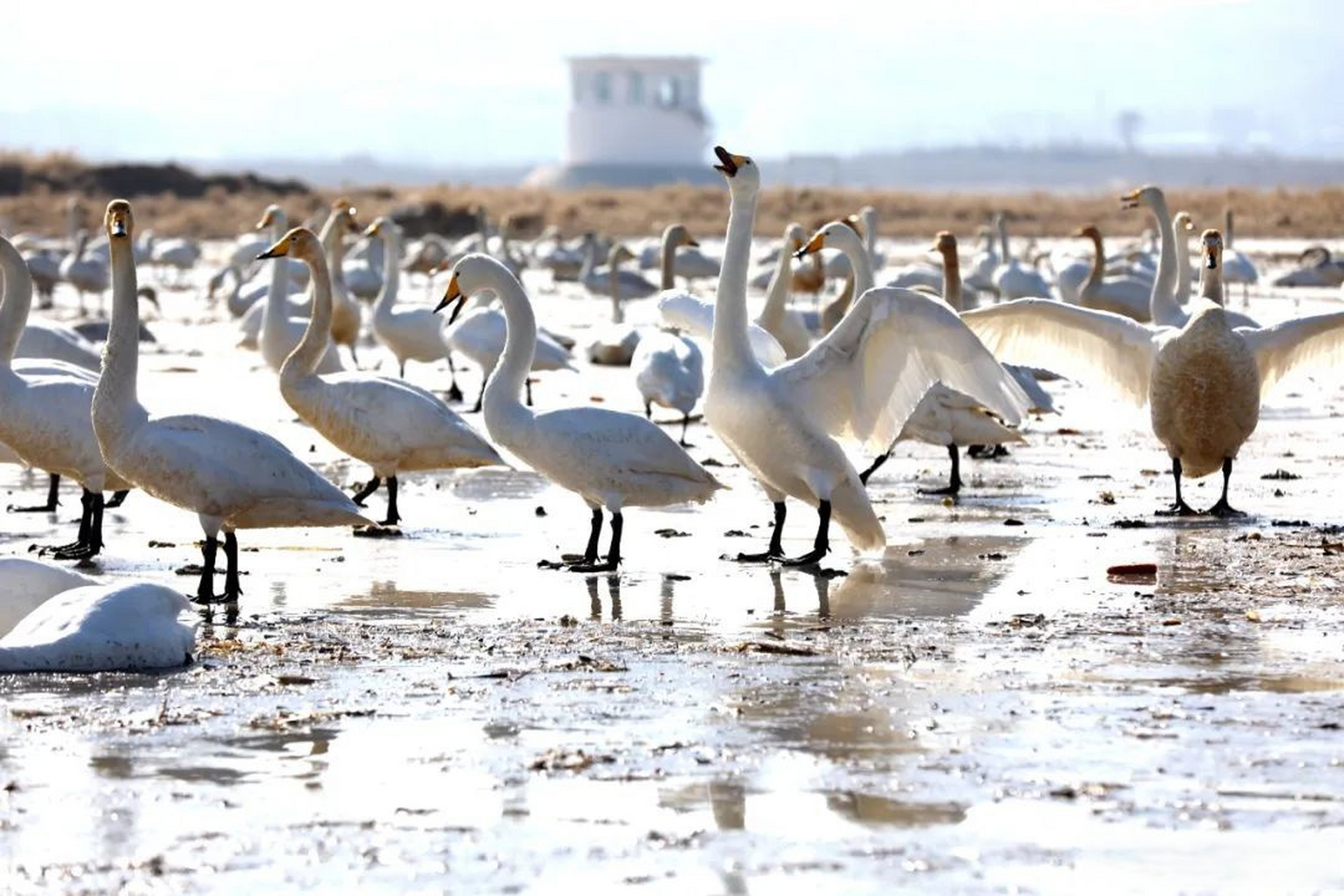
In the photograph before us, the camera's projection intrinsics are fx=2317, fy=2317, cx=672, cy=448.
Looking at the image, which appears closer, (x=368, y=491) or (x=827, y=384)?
(x=827, y=384)

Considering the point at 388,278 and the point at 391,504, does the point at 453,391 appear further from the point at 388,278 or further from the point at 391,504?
the point at 391,504

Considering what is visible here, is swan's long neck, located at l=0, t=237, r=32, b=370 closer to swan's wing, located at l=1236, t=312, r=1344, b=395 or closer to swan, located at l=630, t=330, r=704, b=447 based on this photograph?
swan, located at l=630, t=330, r=704, b=447

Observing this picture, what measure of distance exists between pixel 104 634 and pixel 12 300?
4.29 meters

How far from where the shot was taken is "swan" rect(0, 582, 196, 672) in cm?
731

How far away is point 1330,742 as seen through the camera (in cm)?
641

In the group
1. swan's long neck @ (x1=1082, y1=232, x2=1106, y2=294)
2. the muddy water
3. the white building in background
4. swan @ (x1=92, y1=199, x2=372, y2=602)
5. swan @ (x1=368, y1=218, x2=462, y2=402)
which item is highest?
the white building in background

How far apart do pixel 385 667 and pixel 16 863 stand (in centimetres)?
240

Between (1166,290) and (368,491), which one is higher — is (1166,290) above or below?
above

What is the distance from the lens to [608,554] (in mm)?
10078

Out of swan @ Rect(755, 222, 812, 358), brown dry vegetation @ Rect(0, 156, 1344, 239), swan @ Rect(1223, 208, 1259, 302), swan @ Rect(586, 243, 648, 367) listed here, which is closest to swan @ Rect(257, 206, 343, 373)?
swan @ Rect(755, 222, 812, 358)

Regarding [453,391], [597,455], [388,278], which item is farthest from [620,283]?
[597,455]

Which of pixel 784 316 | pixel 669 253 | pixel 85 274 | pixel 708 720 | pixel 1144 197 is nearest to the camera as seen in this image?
pixel 708 720

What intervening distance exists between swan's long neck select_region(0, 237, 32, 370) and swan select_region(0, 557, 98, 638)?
2.94m

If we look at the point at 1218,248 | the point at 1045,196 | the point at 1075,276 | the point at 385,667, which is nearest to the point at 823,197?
the point at 1045,196
